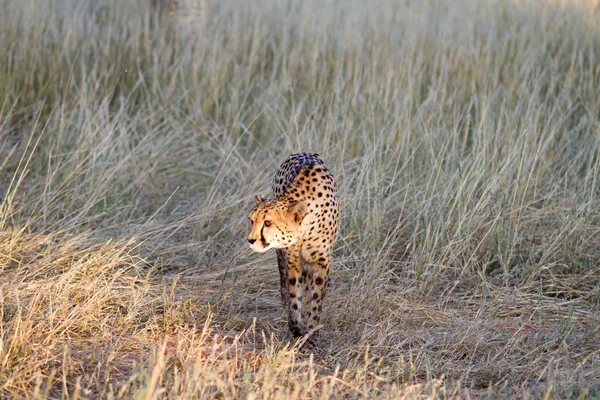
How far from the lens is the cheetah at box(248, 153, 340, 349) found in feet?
9.71

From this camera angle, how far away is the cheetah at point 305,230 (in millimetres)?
2959

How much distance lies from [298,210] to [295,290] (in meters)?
0.36

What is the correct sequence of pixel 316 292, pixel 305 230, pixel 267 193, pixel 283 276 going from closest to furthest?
pixel 305 230, pixel 316 292, pixel 283 276, pixel 267 193

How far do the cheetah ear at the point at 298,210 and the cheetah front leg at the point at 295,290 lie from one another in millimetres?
Result: 184

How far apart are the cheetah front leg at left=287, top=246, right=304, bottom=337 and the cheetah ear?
18cm

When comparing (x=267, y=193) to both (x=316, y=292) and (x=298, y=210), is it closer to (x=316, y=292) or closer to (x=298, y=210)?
(x=316, y=292)

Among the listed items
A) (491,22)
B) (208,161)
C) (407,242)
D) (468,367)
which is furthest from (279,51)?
(468,367)

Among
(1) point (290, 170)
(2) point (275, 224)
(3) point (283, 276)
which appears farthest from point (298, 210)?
(3) point (283, 276)

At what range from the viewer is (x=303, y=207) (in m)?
2.96

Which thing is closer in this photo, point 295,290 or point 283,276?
point 295,290

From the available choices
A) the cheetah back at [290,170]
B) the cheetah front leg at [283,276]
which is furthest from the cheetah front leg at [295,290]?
the cheetah back at [290,170]

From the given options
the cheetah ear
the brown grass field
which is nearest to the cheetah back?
the cheetah ear

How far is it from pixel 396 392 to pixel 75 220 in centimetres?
193

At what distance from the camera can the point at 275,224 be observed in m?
2.93
